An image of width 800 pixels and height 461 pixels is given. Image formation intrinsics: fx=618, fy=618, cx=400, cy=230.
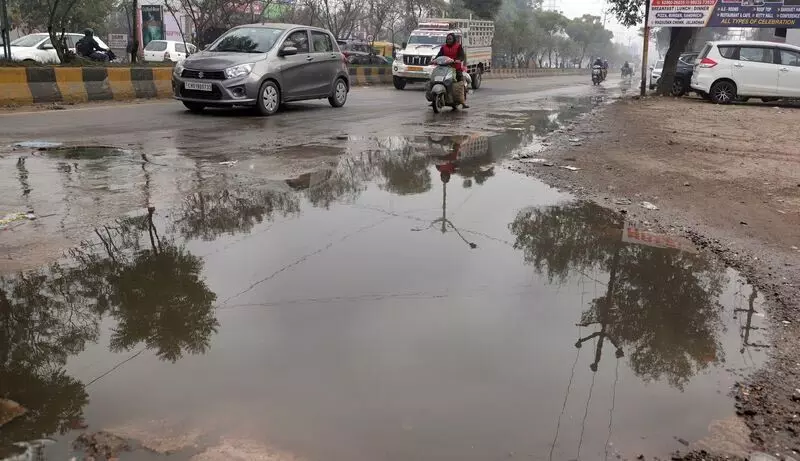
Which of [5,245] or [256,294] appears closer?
[256,294]

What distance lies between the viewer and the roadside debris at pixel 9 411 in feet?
7.36

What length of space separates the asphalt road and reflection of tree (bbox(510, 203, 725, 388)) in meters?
4.70

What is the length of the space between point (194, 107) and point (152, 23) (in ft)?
74.6

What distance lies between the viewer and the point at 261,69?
10984mm

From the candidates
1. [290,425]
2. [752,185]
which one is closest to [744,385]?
[290,425]

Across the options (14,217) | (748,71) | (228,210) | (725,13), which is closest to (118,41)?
(725,13)

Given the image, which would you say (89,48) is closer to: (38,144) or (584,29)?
(38,144)

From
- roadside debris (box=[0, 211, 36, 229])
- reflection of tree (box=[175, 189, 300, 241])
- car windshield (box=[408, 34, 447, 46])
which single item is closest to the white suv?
car windshield (box=[408, 34, 447, 46])

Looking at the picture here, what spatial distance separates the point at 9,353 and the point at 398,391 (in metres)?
1.71

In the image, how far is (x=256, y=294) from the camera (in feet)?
11.2

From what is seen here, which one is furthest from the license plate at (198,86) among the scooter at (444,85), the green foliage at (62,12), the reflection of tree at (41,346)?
the green foliage at (62,12)

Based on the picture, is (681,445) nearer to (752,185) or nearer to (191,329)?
(191,329)

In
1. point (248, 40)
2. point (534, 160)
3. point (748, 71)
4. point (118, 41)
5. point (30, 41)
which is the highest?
point (118, 41)

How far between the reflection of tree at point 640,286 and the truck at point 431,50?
16.3 m
